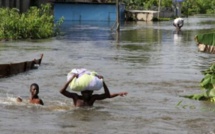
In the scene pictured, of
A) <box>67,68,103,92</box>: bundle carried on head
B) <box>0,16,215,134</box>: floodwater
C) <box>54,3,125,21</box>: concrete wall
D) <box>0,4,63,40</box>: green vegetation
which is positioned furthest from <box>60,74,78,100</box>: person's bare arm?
<box>54,3,125,21</box>: concrete wall

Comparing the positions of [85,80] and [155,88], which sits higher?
[85,80]

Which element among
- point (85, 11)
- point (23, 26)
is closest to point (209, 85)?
point (23, 26)

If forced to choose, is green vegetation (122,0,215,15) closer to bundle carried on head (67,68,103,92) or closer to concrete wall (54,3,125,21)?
concrete wall (54,3,125,21)

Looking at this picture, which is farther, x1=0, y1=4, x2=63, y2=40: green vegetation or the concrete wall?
the concrete wall

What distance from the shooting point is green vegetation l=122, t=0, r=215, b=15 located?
77.6m

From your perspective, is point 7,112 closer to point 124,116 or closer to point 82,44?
point 124,116

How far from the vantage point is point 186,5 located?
98938 mm

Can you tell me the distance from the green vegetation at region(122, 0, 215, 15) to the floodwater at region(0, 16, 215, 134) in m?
48.9

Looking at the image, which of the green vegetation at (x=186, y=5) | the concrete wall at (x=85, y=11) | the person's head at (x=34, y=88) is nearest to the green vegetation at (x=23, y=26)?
the person's head at (x=34, y=88)

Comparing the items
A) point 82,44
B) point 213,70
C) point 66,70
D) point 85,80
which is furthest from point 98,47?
point 85,80

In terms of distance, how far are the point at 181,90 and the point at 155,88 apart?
73cm

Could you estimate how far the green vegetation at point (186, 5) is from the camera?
255 feet

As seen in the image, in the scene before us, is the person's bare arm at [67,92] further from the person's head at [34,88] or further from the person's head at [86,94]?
Answer: the person's head at [34,88]

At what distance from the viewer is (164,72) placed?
62.0 feet
